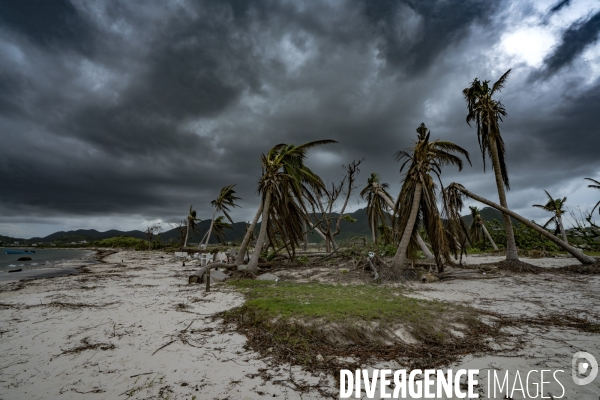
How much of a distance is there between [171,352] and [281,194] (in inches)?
380

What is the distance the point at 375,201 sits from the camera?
62.5ft

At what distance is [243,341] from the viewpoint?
16.4 ft

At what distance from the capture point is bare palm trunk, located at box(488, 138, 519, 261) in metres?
14.5

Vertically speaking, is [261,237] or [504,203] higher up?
[504,203]

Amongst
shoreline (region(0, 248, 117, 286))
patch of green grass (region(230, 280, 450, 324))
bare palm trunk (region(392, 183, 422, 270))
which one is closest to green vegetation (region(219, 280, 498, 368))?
patch of green grass (region(230, 280, 450, 324))

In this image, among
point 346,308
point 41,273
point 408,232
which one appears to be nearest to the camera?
point 346,308

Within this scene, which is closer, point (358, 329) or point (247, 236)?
point (358, 329)

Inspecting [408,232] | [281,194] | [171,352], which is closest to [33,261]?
[281,194]

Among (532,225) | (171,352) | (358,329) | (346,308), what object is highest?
(532,225)

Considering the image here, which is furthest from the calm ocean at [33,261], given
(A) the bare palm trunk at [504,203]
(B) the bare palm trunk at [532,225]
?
(A) the bare palm trunk at [504,203]

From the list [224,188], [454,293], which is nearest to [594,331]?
[454,293]

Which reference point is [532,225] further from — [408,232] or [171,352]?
[171,352]

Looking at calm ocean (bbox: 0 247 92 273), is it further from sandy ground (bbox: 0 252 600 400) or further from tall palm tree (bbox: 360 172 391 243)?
tall palm tree (bbox: 360 172 391 243)

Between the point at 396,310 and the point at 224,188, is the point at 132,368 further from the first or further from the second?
the point at 224,188
